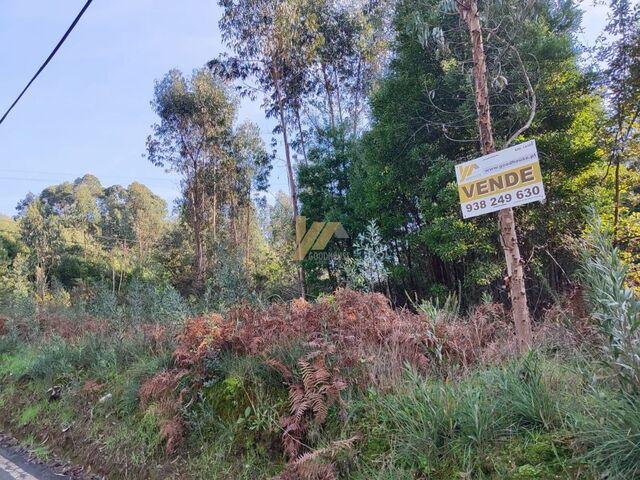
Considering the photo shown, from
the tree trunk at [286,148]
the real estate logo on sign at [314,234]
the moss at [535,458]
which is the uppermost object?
the tree trunk at [286,148]

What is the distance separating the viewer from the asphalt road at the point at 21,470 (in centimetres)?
354

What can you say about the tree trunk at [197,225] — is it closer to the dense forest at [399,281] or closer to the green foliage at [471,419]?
the dense forest at [399,281]

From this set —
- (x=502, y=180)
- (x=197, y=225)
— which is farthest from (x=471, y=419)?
(x=197, y=225)

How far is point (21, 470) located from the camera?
371 cm

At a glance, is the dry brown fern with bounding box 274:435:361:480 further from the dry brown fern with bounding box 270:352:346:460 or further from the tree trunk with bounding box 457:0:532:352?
the tree trunk with bounding box 457:0:532:352

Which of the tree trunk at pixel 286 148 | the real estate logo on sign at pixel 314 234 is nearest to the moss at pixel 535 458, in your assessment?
the real estate logo on sign at pixel 314 234

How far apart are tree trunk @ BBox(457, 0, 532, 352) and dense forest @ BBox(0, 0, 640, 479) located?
0.19 m

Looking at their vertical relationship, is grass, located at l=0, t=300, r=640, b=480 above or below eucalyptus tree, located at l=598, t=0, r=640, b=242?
below

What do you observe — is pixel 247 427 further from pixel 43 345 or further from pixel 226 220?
pixel 226 220

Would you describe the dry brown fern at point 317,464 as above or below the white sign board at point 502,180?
below

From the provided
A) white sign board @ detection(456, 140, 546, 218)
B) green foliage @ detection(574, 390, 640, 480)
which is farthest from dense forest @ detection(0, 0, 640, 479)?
white sign board @ detection(456, 140, 546, 218)

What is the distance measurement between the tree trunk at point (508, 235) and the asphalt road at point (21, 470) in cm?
412

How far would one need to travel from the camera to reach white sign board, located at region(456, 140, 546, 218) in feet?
10.2

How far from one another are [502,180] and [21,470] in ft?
16.4
